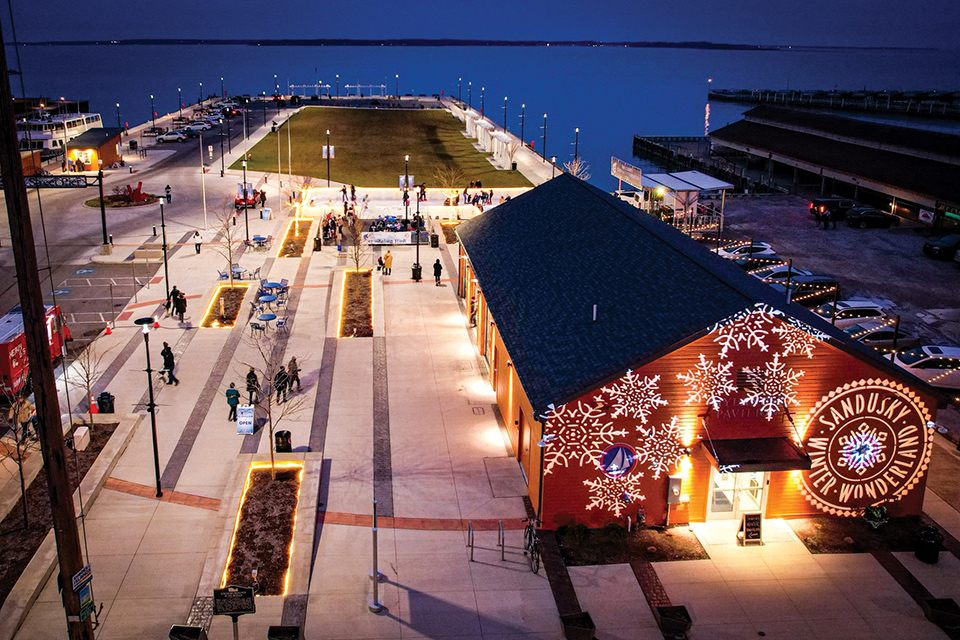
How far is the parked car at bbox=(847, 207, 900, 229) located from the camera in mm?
58875

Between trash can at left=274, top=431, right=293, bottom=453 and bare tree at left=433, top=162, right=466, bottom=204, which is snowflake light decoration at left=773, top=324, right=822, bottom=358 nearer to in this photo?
trash can at left=274, top=431, right=293, bottom=453

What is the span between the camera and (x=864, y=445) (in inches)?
880

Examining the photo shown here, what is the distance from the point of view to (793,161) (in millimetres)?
76000

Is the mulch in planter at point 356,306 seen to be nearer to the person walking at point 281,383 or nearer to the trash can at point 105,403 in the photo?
the person walking at point 281,383

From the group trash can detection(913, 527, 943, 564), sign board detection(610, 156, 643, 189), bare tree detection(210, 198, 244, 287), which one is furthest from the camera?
sign board detection(610, 156, 643, 189)

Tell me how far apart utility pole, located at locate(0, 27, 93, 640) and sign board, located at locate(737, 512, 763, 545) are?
15273 millimetres

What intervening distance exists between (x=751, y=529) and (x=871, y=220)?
44328 millimetres

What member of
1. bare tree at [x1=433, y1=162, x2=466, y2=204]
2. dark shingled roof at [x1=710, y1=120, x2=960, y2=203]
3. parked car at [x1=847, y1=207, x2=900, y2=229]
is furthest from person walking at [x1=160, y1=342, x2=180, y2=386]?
dark shingled roof at [x1=710, y1=120, x2=960, y2=203]

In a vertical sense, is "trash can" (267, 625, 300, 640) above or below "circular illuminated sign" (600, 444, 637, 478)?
below

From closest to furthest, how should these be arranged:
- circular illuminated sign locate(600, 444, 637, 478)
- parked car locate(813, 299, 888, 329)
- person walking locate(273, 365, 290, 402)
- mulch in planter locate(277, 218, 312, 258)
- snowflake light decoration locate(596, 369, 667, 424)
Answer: snowflake light decoration locate(596, 369, 667, 424) → circular illuminated sign locate(600, 444, 637, 478) → person walking locate(273, 365, 290, 402) → parked car locate(813, 299, 888, 329) → mulch in planter locate(277, 218, 312, 258)

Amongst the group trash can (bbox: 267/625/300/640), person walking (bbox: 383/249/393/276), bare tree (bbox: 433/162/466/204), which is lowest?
trash can (bbox: 267/625/300/640)

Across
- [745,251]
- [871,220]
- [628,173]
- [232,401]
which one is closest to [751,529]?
[232,401]

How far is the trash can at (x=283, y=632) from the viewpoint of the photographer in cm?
1697

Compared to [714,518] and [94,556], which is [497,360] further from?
[94,556]
